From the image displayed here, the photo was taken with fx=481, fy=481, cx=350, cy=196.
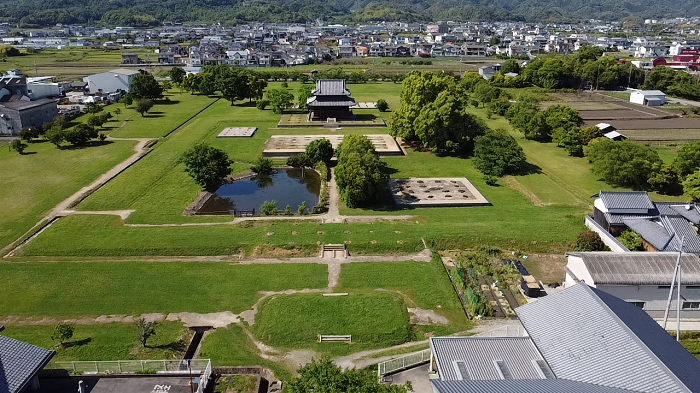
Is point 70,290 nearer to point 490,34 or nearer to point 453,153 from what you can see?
point 453,153

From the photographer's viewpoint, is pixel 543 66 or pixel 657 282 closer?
pixel 657 282

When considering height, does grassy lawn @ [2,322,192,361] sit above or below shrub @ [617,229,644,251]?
below

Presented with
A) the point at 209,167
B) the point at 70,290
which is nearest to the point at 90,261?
the point at 70,290

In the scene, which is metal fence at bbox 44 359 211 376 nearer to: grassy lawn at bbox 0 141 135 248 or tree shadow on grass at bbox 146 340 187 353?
tree shadow on grass at bbox 146 340 187 353

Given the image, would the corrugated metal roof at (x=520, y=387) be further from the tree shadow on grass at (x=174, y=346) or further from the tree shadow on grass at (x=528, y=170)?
the tree shadow on grass at (x=528, y=170)

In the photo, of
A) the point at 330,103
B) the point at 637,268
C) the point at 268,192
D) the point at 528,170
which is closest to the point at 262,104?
the point at 330,103

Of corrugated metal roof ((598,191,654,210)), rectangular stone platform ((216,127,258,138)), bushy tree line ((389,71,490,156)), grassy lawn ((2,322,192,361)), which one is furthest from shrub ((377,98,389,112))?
grassy lawn ((2,322,192,361))

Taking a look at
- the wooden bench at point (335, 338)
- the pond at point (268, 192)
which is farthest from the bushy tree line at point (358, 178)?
the wooden bench at point (335, 338)
